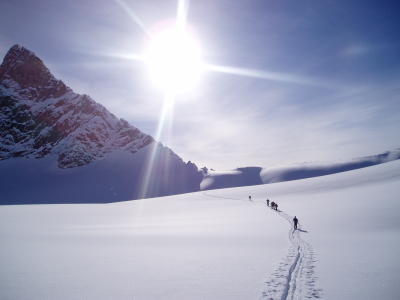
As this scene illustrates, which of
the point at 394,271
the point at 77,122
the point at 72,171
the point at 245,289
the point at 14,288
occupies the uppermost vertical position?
the point at 77,122

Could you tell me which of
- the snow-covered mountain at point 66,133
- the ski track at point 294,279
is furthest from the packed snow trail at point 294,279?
the snow-covered mountain at point 66,133

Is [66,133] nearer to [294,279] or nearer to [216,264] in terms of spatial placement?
[216,264]

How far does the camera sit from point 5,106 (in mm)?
167875

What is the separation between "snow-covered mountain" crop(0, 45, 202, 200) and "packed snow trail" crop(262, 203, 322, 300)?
118 m

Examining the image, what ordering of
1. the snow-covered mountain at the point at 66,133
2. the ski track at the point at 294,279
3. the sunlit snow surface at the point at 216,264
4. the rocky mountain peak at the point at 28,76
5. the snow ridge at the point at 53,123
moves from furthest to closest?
the rocky mountain peak at the point at 28,76 → the snow ridge at the point at 53,123 → the snow-covered mountain at the point at 66,133 → the sunlit snow surface at the point at 216,264 → the ski track at the point at 294,279

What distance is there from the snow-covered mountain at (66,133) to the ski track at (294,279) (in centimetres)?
11753

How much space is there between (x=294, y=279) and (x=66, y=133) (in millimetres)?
169118

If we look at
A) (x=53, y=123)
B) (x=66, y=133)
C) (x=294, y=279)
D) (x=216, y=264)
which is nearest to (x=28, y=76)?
(x=53, y=123)

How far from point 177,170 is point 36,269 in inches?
5334

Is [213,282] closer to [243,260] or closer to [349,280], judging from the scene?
Answer: [243,260]

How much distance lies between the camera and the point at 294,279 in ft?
29.1

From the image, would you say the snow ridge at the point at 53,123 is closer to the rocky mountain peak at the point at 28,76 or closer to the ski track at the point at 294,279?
the rocky mountain peak at the point at 28,76

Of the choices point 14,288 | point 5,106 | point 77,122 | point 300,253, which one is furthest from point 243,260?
point 5,106

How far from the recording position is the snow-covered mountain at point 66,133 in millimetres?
141250
